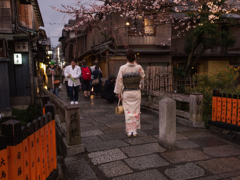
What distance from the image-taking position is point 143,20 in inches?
673

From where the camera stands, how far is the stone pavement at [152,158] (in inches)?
141

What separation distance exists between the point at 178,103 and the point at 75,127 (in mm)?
5623

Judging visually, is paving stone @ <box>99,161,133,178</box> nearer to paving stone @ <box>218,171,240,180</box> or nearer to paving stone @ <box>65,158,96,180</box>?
paving stone @ <box>65,158,96,180</box>

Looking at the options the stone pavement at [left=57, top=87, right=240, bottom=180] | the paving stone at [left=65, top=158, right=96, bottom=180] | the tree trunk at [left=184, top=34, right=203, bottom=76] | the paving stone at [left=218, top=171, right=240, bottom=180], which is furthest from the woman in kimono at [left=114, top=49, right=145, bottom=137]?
the tree trunk at [left=184, top=34, right=203, bottom=76]

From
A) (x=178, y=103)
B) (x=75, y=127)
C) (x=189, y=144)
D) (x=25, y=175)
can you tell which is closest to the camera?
(x=25, y=175)

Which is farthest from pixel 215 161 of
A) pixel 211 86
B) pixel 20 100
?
pixel 20 100

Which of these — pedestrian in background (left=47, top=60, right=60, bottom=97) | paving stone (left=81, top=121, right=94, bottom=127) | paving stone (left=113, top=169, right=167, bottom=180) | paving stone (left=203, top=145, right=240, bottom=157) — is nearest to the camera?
paving stone (left=113, top=169, right=167, bottom=180)

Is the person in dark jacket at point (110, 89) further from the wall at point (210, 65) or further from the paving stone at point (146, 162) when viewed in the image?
the wall at point (210, 65)

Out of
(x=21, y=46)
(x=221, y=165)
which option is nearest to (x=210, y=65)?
(x=21, y=46)

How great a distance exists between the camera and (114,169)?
3.76 metres

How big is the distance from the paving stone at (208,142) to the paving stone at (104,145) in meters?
1.79

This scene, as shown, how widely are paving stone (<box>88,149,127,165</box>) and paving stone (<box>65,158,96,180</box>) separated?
0.71 ft

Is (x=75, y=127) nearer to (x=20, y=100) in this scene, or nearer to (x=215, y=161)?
(x=215, y=161)

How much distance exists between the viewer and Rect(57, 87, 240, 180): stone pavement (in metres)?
3.58
